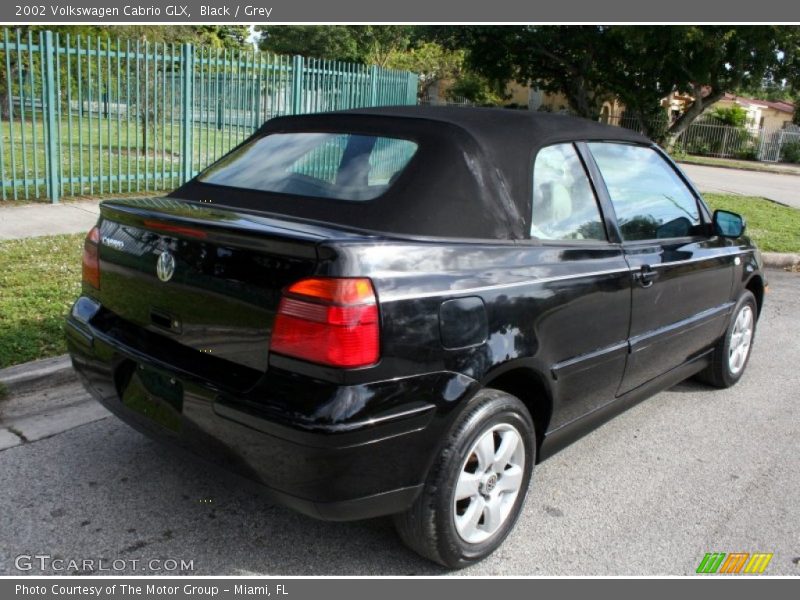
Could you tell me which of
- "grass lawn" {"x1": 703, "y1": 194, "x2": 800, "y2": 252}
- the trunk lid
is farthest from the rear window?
"grass lawn" {"x1": 703, "y1": 194, "x2": 800, "y2": 252}

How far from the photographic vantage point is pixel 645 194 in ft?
12.9

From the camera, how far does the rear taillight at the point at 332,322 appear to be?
230 centimetres

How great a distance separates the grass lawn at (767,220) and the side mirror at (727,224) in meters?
6.26

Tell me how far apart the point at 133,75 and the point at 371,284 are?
33.6 ft

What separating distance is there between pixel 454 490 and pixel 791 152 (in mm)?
40114

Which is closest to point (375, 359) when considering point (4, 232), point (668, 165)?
point (668, 165)

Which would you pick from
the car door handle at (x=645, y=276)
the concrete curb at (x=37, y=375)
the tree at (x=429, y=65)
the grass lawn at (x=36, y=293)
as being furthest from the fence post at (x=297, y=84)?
the tree at (x=429, y=65)

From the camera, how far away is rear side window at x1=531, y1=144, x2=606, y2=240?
10.4 feet

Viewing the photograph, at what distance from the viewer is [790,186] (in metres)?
23.0

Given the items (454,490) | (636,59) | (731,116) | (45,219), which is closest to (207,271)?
(454,490)

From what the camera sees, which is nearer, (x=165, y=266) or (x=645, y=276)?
(x=165, y=266)

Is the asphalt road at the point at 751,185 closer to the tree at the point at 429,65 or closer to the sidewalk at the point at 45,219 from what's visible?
the sidewalk at the point at 45,219

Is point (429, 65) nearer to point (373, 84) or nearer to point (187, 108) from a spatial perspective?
point (373, 84)

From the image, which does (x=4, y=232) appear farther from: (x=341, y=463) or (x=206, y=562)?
(x=341, y=463)
